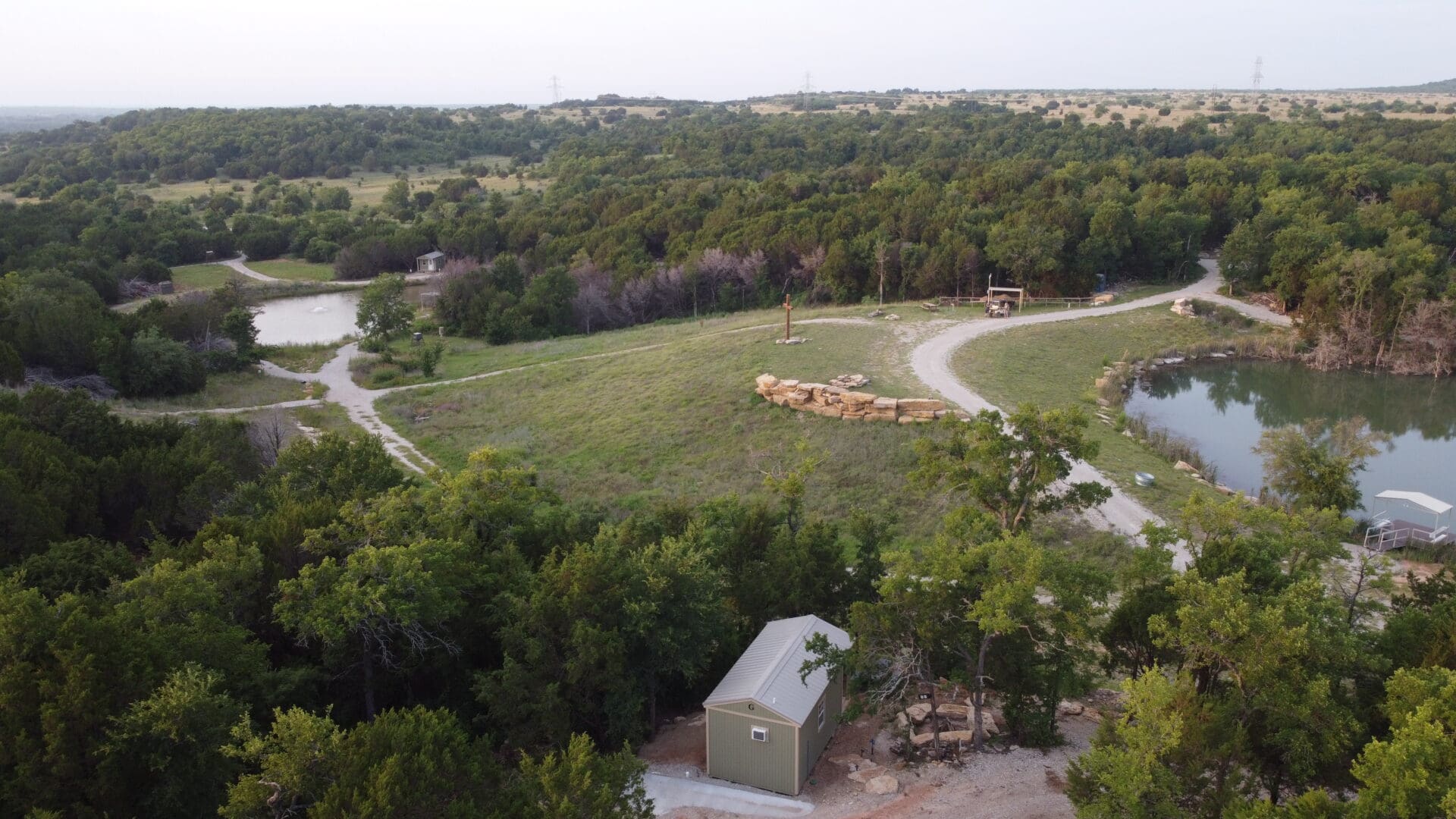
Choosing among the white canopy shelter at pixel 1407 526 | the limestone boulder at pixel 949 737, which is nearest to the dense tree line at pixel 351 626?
the limestone boulder at pixel 949 737

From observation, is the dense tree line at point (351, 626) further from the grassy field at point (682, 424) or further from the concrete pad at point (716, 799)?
the grassy field at point (682, 424)

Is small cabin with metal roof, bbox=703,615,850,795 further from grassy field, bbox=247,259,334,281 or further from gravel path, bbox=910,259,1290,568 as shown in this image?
grassy field, bbox=247,259,334,281

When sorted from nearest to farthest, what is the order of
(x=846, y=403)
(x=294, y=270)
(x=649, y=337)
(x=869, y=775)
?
(x=869, y=775) < (x=846, y=403) < (x=649, y=337) < (x=294, y=270)

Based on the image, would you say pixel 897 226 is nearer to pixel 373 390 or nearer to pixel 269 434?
pixel 373 390

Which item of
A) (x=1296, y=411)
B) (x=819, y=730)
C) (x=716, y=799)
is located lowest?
(x=1296, y=411)

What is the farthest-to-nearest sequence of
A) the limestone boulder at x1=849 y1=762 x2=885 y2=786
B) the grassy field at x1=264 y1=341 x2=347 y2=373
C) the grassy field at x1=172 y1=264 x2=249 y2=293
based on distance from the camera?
1. the grassy field at x1=172 y1=264 x2=249 y2=293
2. the grassy field at x1=264 y1=341 x2=347 y2=373
3. the limestone boulder at x1=849 y1=762 x2=885 y2=786

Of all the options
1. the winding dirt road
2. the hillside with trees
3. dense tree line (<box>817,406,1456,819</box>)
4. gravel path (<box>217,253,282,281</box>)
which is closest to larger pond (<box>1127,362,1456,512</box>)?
the hillside with trees

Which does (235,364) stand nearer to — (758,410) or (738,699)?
(758,410)

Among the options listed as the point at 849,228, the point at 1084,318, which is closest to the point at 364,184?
the point at 849,228
